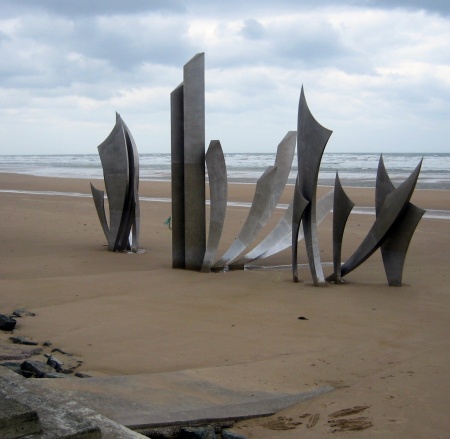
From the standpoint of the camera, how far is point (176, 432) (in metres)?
3.76

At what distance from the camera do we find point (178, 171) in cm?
924

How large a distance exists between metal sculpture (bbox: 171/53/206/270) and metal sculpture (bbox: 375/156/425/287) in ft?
7.92

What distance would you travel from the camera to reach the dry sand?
168 inches

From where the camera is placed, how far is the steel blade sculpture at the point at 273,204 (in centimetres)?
788

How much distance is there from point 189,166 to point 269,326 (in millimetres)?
3488

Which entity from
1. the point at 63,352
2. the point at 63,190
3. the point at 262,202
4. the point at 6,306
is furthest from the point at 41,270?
the point at 63,190

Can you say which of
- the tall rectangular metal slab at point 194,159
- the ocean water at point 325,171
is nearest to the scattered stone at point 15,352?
the tall rectangular metal slab at point 194,159

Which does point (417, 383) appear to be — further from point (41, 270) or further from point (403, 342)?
point (41, 270)

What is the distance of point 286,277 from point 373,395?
4185 mm

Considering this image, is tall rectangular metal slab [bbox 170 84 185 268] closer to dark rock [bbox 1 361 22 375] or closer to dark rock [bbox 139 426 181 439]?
dark rock [bbox 1 361 22 375]

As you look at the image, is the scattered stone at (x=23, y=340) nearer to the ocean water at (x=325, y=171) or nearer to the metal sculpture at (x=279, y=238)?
the metal sculpture at (x=279, y=238)

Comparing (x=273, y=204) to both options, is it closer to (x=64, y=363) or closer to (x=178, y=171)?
(x=178, y=171)

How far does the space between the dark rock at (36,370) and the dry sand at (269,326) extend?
310 mm

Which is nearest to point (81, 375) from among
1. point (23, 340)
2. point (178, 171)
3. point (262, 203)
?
point (23, 340)
